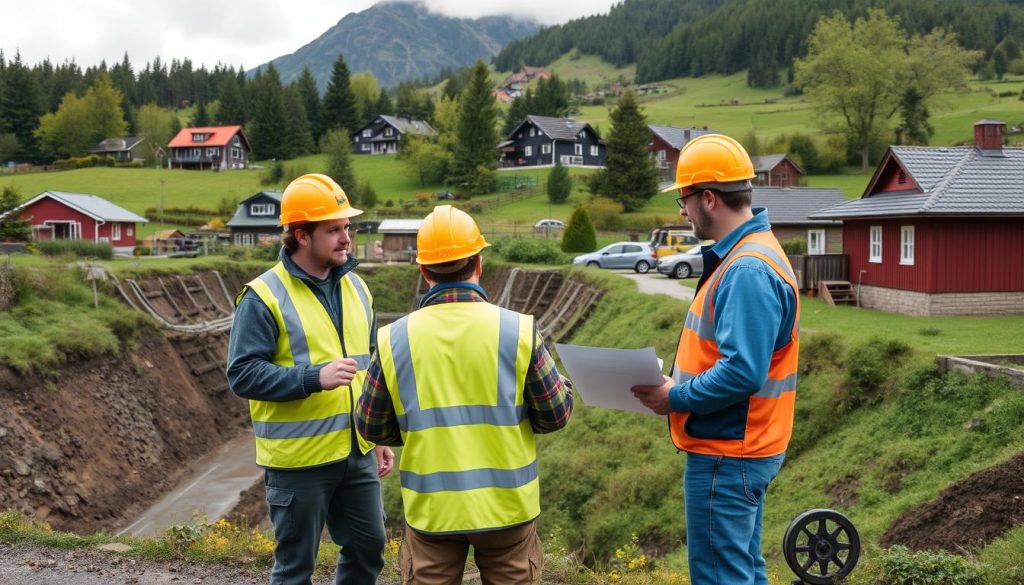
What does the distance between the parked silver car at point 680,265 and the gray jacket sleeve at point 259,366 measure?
88.9ft

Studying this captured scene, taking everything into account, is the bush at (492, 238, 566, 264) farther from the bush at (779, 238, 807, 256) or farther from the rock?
the rock

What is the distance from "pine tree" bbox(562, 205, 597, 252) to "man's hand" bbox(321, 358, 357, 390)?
36.9m

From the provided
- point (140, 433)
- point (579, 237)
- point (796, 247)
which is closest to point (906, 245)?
point (796, 247)

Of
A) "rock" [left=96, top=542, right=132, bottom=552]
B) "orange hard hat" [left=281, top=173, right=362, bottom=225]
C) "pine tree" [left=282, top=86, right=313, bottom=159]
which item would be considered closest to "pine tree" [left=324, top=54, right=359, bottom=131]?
"pine tree" [left=282, top=86, right=313, bottom=159]

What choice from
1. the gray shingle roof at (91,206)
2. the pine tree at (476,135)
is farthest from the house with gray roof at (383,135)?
the gray shingle roof at (91,206)

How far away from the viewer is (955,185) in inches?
744

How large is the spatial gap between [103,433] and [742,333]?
1695 centimetres

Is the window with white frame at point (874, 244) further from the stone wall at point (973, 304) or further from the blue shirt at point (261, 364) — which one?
the blue shirt at point (261, 364)

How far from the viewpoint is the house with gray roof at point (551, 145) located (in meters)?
80.0

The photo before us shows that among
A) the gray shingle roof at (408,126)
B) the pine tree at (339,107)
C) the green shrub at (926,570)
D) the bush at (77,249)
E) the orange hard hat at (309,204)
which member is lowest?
the green shrub at (926,570)

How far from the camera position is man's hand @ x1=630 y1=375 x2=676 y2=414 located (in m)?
3.59

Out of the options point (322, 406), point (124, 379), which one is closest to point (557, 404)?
point (322, 406)

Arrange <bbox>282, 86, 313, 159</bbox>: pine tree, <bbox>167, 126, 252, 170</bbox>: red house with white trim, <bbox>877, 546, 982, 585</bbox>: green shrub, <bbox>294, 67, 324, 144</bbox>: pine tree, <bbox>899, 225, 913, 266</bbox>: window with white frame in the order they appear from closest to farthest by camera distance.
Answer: <bbox>877, 546, 982, 585</bbox>: green shrub → <bbox>899, 225, 913, 266</bbox>: window with white frame → <bbox>167, 126, 252, 170</bbox>: red house with white trim → <bbox>282, 86, 313, 159</bbox>: pine tree → <bbox>294, 67, 324, 144</bbox>: pine tree

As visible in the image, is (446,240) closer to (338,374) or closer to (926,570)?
(338,374)
